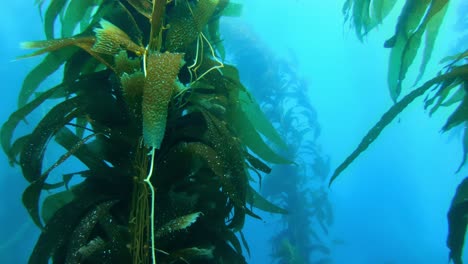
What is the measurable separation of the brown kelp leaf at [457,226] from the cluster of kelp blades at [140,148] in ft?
1.90

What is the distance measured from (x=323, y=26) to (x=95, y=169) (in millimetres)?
36955

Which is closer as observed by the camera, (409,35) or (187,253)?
(187,253)

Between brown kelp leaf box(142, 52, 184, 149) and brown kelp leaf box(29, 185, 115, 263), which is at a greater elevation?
brown kelp leaf box(142, 52, 184, 149)

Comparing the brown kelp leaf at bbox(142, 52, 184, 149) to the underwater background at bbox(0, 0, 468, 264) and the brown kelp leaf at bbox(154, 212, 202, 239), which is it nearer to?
the brown kelp leaf at bbox(154, 212, 202, 239)

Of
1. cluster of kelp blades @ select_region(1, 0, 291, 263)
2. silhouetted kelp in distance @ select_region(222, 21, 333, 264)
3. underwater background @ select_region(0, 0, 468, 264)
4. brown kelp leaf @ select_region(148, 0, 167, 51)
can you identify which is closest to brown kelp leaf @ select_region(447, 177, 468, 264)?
cluster of kelp blades @ select_region(1, 0, 291, 263)

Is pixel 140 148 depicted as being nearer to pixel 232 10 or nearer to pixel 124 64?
pixel 124 64

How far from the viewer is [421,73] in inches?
57.7

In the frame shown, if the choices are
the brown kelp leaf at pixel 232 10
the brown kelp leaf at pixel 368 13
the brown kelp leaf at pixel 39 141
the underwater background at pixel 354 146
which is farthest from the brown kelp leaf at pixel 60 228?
the underwater background at pixel 354 146

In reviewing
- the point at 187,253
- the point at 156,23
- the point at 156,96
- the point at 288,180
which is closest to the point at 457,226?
the point at 187,253

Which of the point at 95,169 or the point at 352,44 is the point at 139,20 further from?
the point at 352,44

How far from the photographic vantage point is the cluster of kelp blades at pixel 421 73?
1.06 metres

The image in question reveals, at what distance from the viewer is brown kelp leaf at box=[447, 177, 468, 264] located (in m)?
1.04

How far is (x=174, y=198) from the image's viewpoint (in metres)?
0.97

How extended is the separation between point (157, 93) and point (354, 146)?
36591 mm
